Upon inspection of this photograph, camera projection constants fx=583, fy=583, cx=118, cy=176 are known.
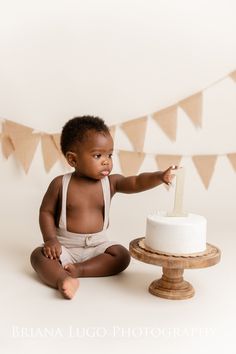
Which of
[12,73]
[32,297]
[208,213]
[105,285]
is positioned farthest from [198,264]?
[12,73]

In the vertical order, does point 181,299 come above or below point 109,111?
below

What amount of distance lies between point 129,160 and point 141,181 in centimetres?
55

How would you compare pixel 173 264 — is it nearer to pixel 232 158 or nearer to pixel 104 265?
pixel 104 265

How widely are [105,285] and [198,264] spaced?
28 cm

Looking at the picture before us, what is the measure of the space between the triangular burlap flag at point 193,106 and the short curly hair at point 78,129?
632 mm

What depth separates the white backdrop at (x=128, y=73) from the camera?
2244 mm

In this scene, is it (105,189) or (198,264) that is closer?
(198,264)

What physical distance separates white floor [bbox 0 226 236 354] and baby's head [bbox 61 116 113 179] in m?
0.30

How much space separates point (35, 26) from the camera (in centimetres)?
226

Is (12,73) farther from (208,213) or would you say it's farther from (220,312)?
(220,312)

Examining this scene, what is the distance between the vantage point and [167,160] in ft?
7.22

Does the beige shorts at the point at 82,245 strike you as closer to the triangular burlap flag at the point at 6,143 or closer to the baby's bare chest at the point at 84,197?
the baby's bare chest at the point at 84,197

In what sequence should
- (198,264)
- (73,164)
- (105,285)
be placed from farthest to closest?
(73,164) < (105,285) < (198,264)

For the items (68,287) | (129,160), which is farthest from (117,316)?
(129,160)
